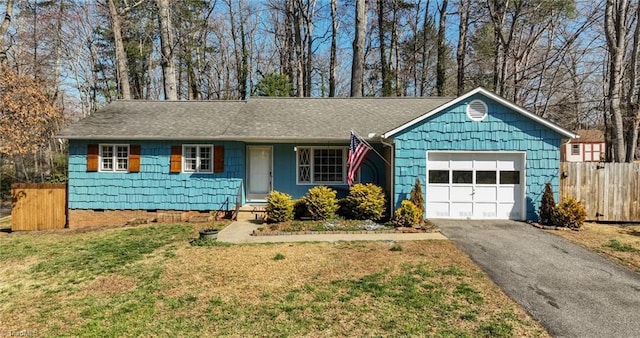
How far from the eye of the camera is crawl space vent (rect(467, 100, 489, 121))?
402 inches

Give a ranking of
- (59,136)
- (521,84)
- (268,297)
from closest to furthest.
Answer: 1. (268,297)
2. (59,136)
3. (521,84)

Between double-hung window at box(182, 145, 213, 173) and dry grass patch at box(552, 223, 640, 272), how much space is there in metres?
10.7

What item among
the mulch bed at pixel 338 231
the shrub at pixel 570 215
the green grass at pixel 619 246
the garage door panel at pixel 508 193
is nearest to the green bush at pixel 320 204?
the mulch bed at pixel 338 231

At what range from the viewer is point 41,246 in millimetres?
8820

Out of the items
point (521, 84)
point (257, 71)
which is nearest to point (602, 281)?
point (521, 84)

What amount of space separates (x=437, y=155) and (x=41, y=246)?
11.2 m

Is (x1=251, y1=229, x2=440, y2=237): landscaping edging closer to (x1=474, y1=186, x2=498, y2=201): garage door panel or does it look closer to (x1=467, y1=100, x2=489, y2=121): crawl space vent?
(x1=474, y1=186, x2=498, y2=201): garage door panel

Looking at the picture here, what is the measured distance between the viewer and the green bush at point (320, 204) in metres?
10.4

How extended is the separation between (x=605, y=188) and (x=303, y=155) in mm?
9623

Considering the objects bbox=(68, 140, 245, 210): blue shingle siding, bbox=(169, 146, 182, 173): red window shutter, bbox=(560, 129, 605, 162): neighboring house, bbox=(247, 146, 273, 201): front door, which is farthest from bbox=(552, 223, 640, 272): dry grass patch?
bbox=(560, 129, 605, 162): neighboring house

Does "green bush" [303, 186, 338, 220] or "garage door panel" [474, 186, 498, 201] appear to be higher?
"garage door panel" [474, 186, 498, 201]

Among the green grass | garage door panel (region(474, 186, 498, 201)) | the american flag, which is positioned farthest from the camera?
garage door panel (region(474, 186, 498, 201))

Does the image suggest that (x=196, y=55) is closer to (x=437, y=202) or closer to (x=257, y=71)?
(x=257, y=71)

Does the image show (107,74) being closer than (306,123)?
No
